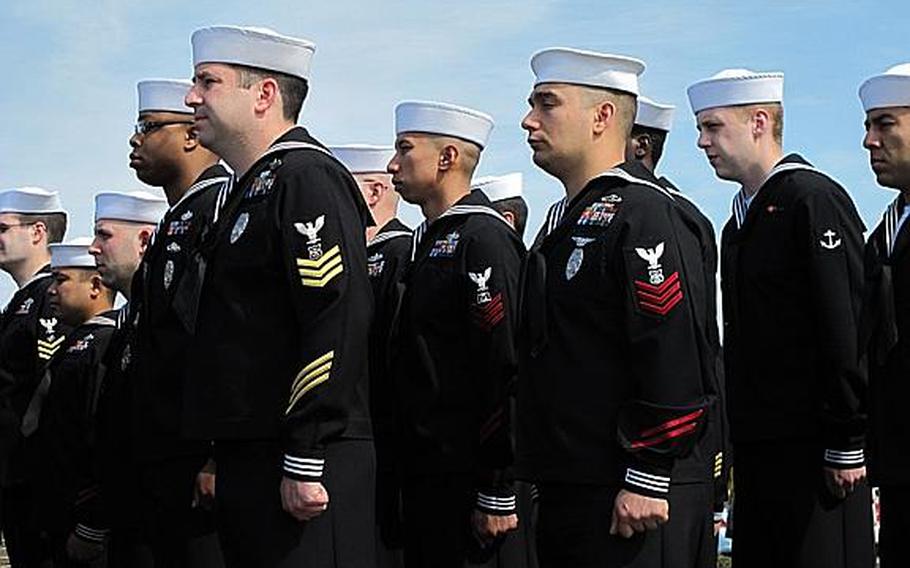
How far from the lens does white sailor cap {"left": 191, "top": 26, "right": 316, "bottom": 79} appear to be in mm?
5684

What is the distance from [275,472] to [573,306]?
1.13 meters

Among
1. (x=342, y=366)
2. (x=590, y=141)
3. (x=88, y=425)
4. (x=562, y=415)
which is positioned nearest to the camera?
(x=342, y=366)

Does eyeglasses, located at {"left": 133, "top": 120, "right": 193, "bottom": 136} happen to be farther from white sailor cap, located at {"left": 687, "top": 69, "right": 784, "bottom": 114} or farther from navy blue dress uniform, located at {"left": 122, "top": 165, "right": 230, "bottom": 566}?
white sailor cap, located at {"left": 687, "top": 69, "right": 784, "bottom": 114}

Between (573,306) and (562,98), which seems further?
(562,98)

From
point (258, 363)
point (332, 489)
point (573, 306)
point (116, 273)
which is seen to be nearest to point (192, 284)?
point (258, 363)

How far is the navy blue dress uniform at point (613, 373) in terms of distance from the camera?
5148mm

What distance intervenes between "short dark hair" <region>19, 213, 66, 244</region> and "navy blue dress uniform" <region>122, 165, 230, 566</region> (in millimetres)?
4486

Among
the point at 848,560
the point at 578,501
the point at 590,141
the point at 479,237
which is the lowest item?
the point at 848,560

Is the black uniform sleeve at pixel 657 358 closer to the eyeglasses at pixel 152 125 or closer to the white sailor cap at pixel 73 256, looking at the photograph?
the eyeglasses at pixel 152 125

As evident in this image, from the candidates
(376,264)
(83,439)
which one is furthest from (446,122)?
(83,439)

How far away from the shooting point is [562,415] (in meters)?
5.35

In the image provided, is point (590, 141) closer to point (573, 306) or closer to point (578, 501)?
point (573, 306)

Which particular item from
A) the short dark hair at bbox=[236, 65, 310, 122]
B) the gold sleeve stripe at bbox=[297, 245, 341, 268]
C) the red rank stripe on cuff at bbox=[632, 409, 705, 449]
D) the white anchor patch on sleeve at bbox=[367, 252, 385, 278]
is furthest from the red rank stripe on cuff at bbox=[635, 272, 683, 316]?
the white anchor patch on sleeve at bbox=[367, 252, 385, 278]

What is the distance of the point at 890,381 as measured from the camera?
231 inches
